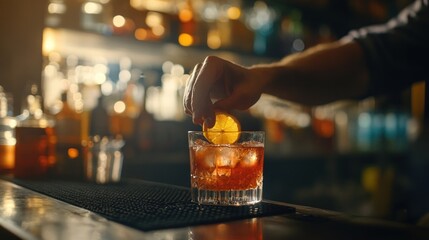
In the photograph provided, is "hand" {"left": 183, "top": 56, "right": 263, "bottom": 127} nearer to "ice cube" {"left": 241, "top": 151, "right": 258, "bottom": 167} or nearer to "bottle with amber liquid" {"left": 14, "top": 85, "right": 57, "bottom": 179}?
"ice cube" {"left": 241, "top": 151, "right": 258, "bottom": 167}

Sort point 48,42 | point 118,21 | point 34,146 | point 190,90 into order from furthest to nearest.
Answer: point 118,21
point 48,42
point 34,146
point 190,90

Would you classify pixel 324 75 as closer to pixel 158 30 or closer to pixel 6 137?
pixel 6 137

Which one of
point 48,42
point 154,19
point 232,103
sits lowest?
point 232,103

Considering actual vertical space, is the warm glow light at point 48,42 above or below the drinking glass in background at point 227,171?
above

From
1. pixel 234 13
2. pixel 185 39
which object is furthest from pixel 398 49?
pixel 234 13

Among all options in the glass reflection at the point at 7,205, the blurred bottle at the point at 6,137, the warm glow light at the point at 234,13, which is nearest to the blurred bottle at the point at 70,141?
the blurred bottle at the point at 6,137

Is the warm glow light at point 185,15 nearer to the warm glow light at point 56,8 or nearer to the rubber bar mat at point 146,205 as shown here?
the warm glow light at point 56,8
